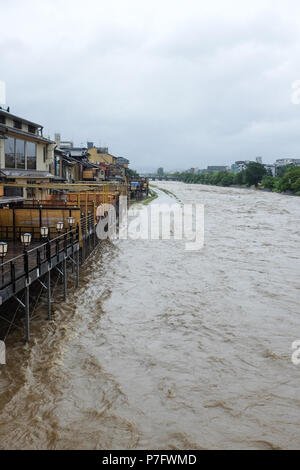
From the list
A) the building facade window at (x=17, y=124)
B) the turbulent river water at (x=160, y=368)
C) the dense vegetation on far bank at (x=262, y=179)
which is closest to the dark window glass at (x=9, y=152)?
the building facade window at (x=17, y=124)

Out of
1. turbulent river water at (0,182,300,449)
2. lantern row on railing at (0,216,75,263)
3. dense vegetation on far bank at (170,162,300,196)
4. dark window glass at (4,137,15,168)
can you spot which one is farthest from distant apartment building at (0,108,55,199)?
dense vegetation on far bank at (170,162,300,196)

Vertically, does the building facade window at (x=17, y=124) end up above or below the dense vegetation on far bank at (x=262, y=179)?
below

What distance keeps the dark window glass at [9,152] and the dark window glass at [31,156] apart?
2550 millimetres

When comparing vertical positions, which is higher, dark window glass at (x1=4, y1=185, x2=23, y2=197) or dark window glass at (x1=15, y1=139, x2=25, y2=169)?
dark window glass at (x1=15, y1=139, x2=25, y2=169)

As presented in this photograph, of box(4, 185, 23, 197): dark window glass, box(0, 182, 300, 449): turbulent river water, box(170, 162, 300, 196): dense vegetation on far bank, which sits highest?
box(170, 162, 300, 196): dense vegetation on far bank

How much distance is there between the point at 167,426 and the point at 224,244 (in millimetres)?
24684

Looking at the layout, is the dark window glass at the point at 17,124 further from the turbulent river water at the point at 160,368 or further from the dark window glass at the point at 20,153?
the turbulent river water at the point at 160,368

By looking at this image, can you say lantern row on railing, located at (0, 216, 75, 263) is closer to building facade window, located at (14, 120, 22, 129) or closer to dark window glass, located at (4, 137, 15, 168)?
dark window glass, located at (4, 137, 15, 168)

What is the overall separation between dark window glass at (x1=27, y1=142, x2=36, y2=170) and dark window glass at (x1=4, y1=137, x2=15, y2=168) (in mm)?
2550

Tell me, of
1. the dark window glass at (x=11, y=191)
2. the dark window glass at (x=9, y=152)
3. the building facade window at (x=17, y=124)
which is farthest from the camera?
the building facade window at (x=17, y=124)

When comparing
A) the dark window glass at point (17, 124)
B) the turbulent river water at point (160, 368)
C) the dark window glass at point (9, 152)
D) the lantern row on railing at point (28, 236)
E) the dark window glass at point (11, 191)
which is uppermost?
the dark window glass at point (17, 124)

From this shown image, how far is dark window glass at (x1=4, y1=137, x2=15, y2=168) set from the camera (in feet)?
81.3

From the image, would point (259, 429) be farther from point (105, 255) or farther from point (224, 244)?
point (224, 244)

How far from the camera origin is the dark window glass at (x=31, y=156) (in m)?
28.3
